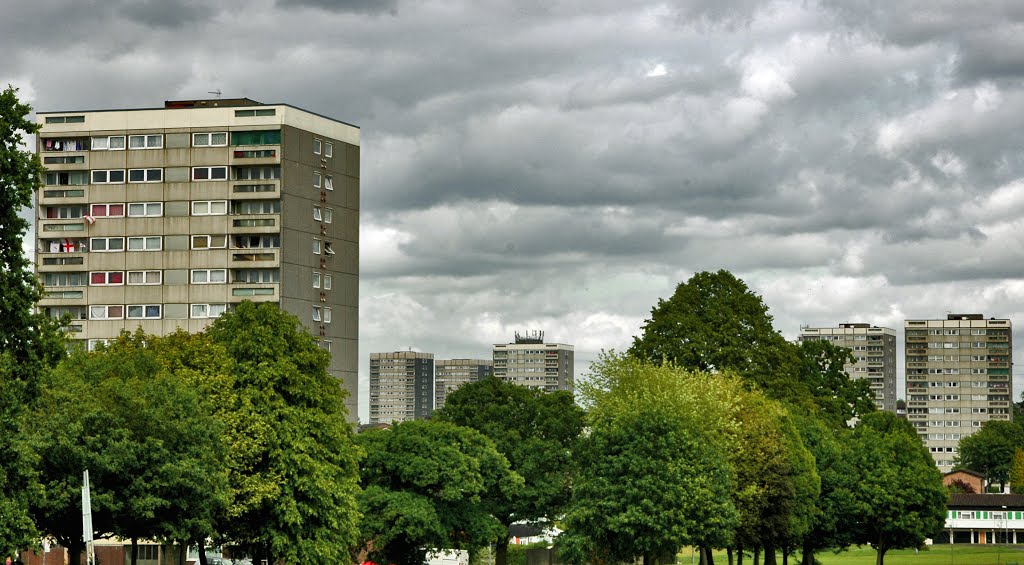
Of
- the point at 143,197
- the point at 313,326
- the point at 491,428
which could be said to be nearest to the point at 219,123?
the point at 143,197

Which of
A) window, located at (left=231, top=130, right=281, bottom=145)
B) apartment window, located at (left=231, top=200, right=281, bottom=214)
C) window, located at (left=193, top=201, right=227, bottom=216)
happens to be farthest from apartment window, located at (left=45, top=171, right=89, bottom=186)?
window, located at (left=231, top=130, right=281, bottom=145)

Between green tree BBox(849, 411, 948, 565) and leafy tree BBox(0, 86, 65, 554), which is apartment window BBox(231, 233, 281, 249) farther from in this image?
leafy tree BBox(0, 86, 65, 554)

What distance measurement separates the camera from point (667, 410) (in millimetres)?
79500

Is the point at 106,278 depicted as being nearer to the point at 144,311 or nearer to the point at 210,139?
the point at 144,311

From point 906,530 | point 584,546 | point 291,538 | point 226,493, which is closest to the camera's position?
point 226,493

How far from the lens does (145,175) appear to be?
5399 inches

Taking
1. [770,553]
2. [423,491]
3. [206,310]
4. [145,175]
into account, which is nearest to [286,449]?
[423,491]

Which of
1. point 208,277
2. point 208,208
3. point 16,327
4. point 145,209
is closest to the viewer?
point 16,327

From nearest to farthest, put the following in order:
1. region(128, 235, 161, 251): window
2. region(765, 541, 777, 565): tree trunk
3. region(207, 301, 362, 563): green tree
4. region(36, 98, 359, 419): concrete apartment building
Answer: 1. region(207, 301, 362, 563): green tree
2. region(765, 541, 777, 565): tree trunk
3. region(36, 98, 359, 419): concrete apartment building
4. region(128, 235, 161, 251): window

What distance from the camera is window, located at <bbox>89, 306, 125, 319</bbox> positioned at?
138 metres

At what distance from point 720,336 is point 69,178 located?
69103 mm

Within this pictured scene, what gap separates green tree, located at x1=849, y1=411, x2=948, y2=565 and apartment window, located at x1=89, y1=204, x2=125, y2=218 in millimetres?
73037

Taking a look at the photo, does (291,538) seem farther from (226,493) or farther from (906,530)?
(906,530)

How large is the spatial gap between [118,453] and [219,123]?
278 feet
